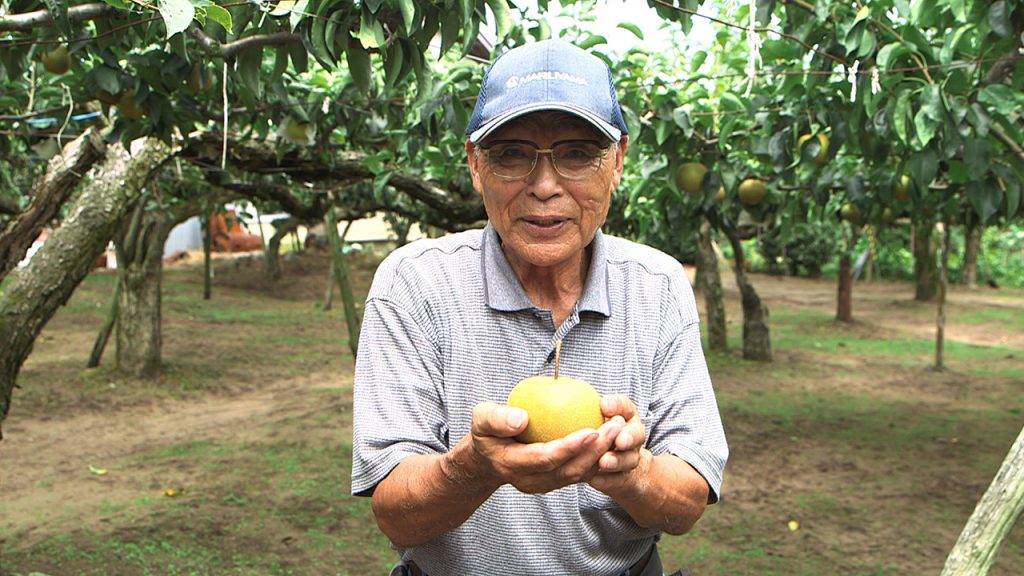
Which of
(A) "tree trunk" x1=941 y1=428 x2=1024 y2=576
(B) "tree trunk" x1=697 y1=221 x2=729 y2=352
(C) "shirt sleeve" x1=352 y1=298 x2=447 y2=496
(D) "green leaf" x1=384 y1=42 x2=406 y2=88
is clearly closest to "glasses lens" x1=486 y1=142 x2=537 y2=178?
(C) "shirt sleeve" x1=352 y1=298 x2=447 y2=496

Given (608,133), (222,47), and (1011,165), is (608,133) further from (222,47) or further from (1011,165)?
(1011,165)

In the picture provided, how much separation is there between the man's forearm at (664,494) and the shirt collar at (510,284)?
11.3 inches

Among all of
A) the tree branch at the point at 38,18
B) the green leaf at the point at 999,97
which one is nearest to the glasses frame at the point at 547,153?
the tree branch at the point at 38,18

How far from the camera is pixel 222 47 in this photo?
98.6 inches

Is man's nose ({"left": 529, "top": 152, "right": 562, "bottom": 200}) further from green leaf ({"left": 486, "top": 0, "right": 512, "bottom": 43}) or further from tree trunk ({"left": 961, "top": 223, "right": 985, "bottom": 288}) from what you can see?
tree trunk ({"left": 961, "top": 223, "right": 985, "bottom": 288})

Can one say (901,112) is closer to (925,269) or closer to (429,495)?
(429,495)

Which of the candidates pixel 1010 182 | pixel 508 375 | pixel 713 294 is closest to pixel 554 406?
pixel 508 375

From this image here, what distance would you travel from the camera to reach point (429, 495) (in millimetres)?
1446

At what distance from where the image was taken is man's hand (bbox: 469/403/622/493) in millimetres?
1271

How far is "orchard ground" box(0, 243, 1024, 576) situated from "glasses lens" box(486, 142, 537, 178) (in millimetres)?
3871

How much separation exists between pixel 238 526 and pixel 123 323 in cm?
498

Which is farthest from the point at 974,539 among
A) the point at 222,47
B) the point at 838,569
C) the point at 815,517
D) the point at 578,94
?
the point at 815,517

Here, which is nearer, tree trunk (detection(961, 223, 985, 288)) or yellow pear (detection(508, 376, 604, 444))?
yellow pear (detection(508, 376, 604, 444))

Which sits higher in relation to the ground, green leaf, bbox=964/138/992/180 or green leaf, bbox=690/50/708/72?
green leaf, bbox=690/50/708/72
